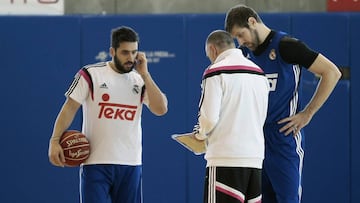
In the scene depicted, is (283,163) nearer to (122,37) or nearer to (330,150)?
(122,37)

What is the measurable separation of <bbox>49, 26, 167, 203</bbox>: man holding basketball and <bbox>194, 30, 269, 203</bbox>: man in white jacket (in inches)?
25.3

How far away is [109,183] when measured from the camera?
507 centimetres

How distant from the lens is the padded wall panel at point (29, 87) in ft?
25.1

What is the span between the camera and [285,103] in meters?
5.17

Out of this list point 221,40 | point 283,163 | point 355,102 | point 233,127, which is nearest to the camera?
point 233,127

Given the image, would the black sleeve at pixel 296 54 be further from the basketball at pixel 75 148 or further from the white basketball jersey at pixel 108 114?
the basketball at pixel 75 148

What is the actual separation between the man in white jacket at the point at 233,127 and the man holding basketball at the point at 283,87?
1.39 ft

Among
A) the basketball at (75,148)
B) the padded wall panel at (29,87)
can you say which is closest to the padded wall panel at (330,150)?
the padded wall panel at (29,87)

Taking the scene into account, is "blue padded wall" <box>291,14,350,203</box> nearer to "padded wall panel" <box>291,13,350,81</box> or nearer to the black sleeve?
"padded wall panel" <box>291,13,350,81</box>

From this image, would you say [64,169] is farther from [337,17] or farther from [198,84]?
[337,17]

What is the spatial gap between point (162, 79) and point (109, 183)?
9.14 feet

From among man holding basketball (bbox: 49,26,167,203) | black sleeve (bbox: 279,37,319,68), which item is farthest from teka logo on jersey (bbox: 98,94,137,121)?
black sleeve (bbox: 279,37,319,68)

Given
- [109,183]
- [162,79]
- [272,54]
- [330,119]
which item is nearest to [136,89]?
[109,183]

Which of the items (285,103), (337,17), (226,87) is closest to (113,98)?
(226,87)
